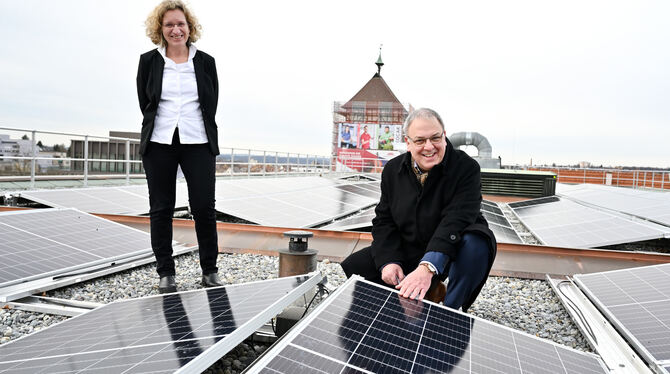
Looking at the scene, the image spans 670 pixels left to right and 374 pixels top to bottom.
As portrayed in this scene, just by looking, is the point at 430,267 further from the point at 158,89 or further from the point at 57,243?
the point at 57,243

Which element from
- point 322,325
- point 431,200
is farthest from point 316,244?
point 322,325

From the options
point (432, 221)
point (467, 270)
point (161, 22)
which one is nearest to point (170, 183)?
point (161, 22)

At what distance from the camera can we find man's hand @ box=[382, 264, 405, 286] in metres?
2.27

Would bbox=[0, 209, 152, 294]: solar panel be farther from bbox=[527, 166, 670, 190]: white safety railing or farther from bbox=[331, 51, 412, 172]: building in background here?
bbox=[331, 51, 412, 172]: building in background

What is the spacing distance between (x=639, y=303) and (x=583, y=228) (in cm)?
376

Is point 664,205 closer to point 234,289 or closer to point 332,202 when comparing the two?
point 332,202

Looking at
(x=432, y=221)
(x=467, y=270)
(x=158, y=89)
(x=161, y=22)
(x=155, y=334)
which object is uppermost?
(x=161, y=22)

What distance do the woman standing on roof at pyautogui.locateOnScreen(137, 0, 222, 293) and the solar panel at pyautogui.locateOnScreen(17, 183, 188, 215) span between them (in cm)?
378

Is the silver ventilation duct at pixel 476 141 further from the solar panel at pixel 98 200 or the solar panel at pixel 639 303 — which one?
the solar panel at pixel 639 303

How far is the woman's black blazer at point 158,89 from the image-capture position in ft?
9.12

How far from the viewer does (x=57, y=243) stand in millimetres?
3463

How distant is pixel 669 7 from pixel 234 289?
376 inches

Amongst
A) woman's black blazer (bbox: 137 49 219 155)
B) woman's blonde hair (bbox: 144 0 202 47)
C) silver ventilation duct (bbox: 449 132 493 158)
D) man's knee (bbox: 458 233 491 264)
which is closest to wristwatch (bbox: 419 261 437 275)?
man's knee (bbox: 458 233 491 264)

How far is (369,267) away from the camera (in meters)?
2.57
